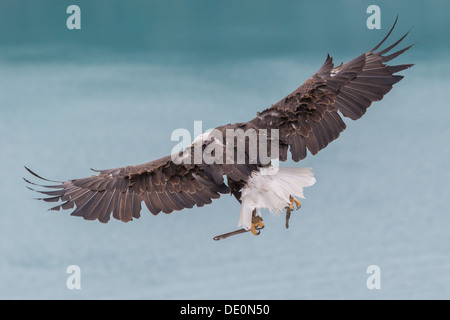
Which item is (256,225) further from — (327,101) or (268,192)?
(327,101)

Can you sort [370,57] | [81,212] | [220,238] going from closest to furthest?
[220,238] < [81,212] < [370,57]

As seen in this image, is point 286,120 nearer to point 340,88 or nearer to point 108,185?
point 340,88

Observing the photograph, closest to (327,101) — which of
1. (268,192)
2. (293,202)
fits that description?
(293,202)

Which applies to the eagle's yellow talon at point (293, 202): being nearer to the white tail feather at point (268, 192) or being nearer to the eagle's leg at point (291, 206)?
the eagle's leg at point (291, 206)

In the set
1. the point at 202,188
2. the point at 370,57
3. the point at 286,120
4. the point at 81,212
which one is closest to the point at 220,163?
the point at 202,188

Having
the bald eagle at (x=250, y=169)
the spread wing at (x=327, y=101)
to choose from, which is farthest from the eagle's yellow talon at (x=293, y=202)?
the spread wing at (x=327, y=101)

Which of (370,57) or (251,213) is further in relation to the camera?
(370,57)
